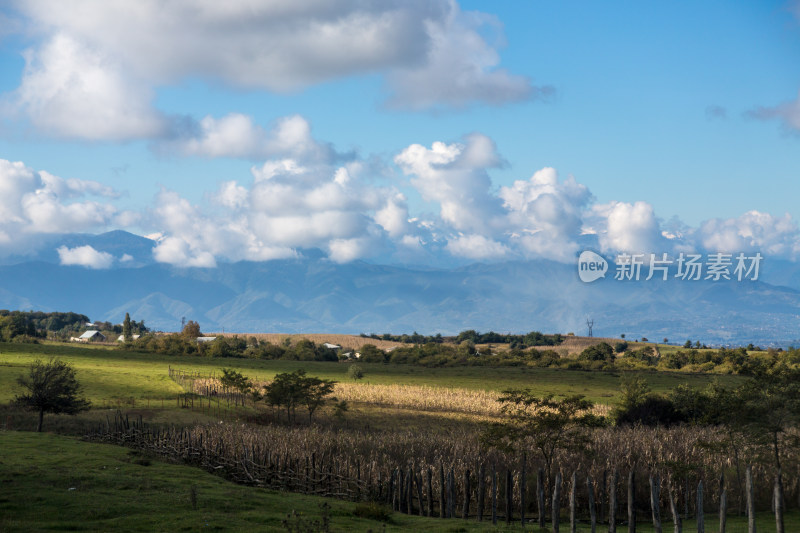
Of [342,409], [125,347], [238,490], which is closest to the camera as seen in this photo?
[238,490]

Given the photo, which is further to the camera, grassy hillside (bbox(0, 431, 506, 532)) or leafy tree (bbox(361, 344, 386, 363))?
leafy tree (bbox(361, 344, 386, 363))

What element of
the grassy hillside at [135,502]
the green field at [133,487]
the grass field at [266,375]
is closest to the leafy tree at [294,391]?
the green field at [133,487]

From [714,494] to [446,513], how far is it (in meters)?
12.1

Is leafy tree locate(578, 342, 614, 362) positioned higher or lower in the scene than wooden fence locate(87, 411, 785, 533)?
higher

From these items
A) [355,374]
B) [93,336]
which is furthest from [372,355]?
[93,336]

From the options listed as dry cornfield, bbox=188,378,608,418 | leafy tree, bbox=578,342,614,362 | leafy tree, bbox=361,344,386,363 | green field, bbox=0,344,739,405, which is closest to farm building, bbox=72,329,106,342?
green field, bbox=0,344,739,405

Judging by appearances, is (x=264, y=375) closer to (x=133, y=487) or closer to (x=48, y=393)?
(x=48, y=393)

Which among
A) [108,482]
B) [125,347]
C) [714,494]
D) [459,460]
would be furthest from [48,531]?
[125,347]

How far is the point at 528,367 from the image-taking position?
13362 cm

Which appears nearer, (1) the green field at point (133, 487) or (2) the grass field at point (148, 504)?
(2) the grass field at point (148, 504)

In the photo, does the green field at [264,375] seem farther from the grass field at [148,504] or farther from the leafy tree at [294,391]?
the grass field at [148,504]

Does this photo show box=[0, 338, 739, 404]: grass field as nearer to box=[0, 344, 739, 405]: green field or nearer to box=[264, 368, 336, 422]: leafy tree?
box=[0, 344, 739, 405]: green field

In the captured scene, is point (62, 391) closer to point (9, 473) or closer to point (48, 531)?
point (9, 473)

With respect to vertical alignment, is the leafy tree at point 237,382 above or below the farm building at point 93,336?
below
